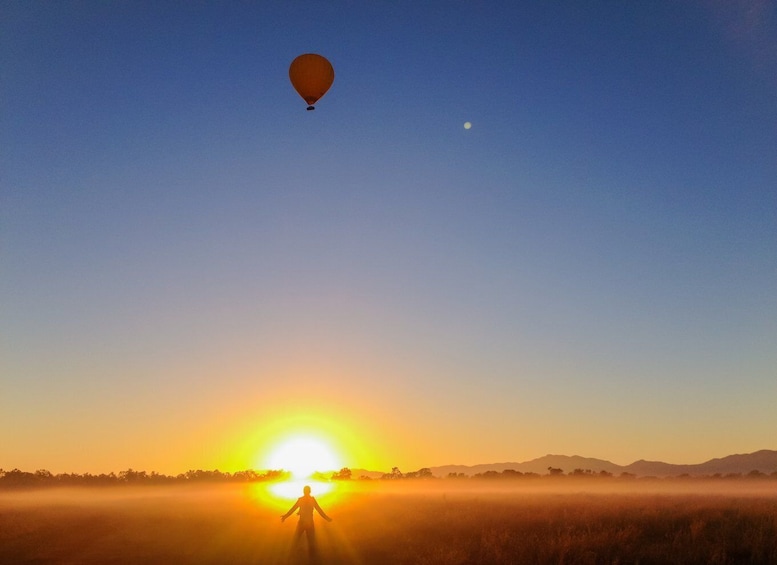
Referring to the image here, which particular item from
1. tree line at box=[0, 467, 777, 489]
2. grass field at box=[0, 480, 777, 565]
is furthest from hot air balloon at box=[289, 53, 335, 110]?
tree line at box=[0, 467, 777, 489]

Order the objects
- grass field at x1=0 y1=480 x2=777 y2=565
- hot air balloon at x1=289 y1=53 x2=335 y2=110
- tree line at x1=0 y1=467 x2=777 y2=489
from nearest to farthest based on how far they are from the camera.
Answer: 1. grass field at x1=0 y1=480 x2=777 y2=565
2. hot air balloon at x1=289 y1=53 x2=335 y2=110
3. tree line at x1=0 y1=467 x2=777 y2=489

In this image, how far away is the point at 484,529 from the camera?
2191 centimetres

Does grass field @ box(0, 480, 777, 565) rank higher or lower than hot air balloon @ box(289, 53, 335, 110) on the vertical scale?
lower

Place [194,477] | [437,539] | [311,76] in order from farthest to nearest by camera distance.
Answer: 1. [194,477]
2. [311,76]
3. [437,539]

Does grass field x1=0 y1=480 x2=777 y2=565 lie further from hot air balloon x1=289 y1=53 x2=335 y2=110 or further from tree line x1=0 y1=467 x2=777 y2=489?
tree line x1=0 y1=467 x2=777 y2=489

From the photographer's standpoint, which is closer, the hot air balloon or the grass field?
the grass field

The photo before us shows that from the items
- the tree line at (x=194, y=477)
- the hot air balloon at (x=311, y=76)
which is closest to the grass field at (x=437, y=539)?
the hot air balloon at (x=311, y=76)

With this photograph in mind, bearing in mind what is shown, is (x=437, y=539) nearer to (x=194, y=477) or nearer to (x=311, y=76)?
(x=311, y=76)

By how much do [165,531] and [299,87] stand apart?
62.8 ft

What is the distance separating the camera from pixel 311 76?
24.8m

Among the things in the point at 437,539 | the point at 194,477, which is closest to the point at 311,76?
A: the point at 437,539

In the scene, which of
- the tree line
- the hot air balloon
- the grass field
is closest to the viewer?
the grass field

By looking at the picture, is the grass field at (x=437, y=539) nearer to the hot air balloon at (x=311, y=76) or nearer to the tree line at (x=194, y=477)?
the hot air balloon at (x=311, y=76)

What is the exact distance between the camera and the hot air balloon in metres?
24.8
